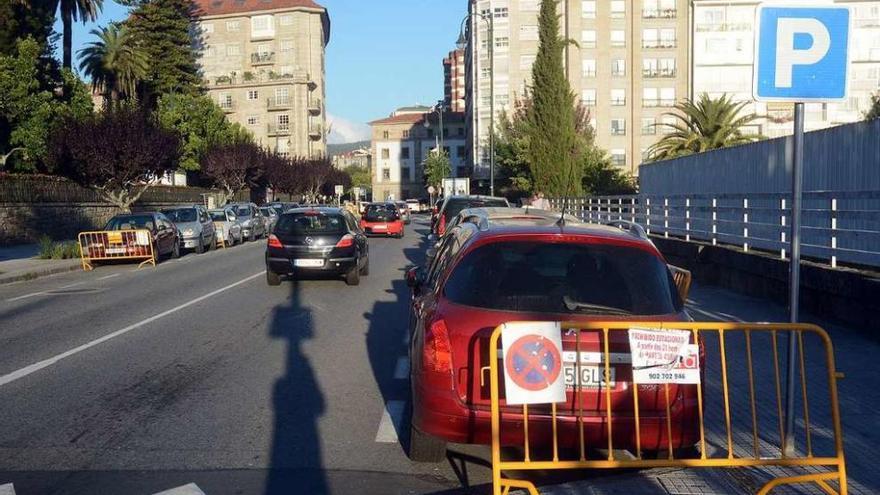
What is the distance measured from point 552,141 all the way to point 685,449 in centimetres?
3947

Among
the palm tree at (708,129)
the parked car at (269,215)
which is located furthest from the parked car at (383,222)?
the palm tree at (708,129)

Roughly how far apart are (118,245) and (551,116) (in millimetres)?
25284

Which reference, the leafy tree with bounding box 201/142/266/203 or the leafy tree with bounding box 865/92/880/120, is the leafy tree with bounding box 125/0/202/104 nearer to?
the leafy tree with bounding box 201/142/266/203

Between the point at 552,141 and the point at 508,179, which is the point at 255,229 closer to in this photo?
the point at 552,141

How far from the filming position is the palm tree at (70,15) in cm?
5204

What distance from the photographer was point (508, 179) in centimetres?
5941

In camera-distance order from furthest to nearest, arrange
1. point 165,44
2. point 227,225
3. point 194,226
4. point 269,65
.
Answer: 1. point 269,65
2. point 165,44
3. point 227,225
4. point 194,226

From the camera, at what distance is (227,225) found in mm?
35344

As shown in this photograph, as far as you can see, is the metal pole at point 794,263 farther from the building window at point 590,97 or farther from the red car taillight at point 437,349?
the building window at point 590,97

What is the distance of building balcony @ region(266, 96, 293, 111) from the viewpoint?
86.8 metres

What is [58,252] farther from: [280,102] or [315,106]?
[315,106]

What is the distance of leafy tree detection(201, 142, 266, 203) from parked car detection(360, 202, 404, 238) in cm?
2341

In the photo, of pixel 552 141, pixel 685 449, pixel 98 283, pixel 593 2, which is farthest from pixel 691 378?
pixel 593 2

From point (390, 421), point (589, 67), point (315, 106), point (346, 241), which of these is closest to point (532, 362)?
point (390, 421)
